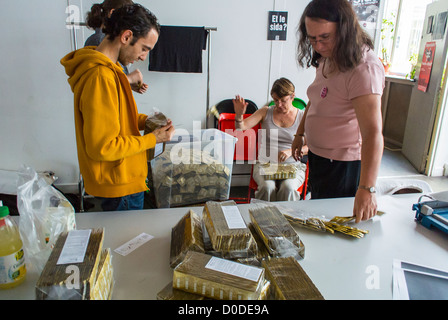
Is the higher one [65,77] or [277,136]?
[65,77]

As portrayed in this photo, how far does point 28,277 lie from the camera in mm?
908

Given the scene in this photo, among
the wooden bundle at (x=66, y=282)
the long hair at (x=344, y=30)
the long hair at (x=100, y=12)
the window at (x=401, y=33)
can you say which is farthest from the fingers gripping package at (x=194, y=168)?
the window at (x=401, y=33)

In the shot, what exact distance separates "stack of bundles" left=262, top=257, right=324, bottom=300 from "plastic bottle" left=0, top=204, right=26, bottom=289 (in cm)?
63

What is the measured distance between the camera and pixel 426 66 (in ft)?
12.7

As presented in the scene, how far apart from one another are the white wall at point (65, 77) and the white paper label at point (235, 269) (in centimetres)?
231

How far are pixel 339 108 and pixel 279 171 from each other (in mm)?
1013

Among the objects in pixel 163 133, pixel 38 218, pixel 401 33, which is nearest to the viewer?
pixel 38 218

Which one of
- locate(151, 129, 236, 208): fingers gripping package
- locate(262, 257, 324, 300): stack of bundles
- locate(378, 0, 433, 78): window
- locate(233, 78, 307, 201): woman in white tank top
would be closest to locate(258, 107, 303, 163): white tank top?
locate(233, 78, 307, 201): woman in white tank top

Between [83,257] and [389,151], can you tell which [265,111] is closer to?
[83,257]

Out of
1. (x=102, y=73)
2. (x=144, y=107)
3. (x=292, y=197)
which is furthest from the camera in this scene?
(x=144, y=107)

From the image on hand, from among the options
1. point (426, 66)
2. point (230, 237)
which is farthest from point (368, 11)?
point (230, 237)

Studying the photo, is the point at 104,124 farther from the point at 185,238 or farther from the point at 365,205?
the point at 365,205
